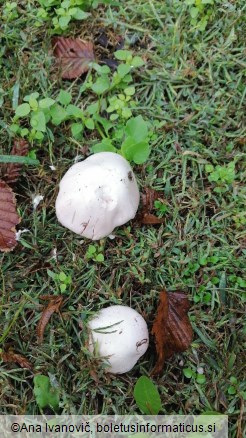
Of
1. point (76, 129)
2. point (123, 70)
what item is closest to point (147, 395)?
point (76, 129)

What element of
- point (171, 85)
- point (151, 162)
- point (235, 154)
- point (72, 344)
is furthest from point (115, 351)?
point (171, 85)

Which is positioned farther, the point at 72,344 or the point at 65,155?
the point at 65,155

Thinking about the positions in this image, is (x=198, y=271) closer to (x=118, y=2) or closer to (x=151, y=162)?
(x=151, y=162)

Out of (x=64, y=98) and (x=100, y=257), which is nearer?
(x=100, y=257)

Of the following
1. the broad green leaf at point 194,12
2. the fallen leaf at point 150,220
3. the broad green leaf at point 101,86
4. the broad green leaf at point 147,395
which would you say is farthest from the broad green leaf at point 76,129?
the broad green leaf at point 147,395

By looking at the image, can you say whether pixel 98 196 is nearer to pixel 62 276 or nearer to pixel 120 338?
pixel 62 276

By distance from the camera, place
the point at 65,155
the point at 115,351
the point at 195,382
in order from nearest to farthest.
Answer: the point at 115,351 < the point at 195,382 < the point at 65,155
